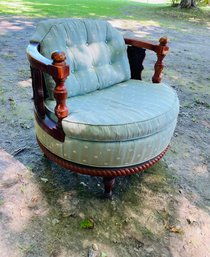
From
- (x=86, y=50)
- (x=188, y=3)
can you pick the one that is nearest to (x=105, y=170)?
(x=86, y=50)

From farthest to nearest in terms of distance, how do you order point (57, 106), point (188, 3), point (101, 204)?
point (188, 3), point (101, 204), point (57, 106)

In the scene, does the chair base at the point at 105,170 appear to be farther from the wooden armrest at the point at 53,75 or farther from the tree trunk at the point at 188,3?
the tree trunk at the point at 188,3

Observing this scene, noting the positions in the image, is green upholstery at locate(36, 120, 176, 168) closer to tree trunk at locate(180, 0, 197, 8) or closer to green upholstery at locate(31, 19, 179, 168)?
green upholstery at locate(31, 19, 179, 168)

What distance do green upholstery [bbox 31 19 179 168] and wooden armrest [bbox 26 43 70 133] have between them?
0.05 m

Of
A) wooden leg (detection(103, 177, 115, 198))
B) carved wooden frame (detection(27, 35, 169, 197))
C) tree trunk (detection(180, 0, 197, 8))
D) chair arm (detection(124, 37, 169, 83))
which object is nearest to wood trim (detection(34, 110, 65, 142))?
carved wooden frame (detection(27, 35, 169, 197))

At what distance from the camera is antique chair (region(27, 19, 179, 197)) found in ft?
4.97

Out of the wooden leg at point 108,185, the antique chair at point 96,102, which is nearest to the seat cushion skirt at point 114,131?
the antique chair at point 96,102

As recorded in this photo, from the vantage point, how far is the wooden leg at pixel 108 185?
1697 millimetres

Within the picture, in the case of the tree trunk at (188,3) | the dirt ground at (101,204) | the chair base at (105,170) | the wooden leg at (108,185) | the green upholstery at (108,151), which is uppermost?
the green upholstery at (108,151)

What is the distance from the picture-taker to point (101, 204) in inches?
68.9

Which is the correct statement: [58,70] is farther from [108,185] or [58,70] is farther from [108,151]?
[108,185]

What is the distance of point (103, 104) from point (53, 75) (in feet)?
1.35

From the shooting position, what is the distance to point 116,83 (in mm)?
2162


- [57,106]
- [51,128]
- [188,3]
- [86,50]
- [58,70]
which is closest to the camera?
[58,70]
